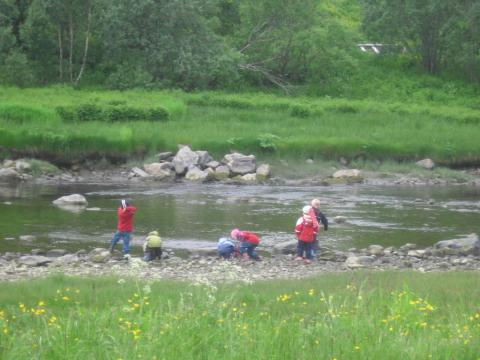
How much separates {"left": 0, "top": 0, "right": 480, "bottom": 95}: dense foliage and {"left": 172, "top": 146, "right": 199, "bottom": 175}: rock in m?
13.0

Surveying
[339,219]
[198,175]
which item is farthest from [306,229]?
[198,175]

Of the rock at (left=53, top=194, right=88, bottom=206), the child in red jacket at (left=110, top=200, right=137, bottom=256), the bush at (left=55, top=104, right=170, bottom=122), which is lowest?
the rock at (left=53, top=194, right=88, bottom=206)

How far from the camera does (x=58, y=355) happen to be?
364 inches

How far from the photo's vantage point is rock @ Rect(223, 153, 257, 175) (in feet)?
139

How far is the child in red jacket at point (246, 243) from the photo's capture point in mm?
23688

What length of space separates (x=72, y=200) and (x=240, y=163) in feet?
37.3

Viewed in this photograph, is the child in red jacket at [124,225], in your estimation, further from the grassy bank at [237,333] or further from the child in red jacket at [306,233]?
the grassy bank at [237,333]

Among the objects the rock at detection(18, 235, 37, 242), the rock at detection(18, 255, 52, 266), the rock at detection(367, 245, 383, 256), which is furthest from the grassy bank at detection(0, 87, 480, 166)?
the rock at detection(18, 255, 52, 266)

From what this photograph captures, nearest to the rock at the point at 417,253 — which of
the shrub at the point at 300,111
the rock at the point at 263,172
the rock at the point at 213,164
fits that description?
the rock at the point at 263,172

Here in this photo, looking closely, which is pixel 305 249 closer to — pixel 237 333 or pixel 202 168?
pixel 237 333

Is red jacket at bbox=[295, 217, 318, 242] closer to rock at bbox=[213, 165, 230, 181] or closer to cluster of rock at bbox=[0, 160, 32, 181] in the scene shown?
rock at bbox=[213, 165, 230, 181]

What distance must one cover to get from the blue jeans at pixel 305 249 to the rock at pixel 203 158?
760 inches

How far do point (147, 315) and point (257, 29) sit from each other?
178ft

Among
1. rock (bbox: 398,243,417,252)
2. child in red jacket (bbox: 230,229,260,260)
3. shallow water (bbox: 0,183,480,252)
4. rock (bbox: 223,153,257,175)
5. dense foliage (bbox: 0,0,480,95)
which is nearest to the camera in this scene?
child in red jacket (bbox: 230,229,260,260)
